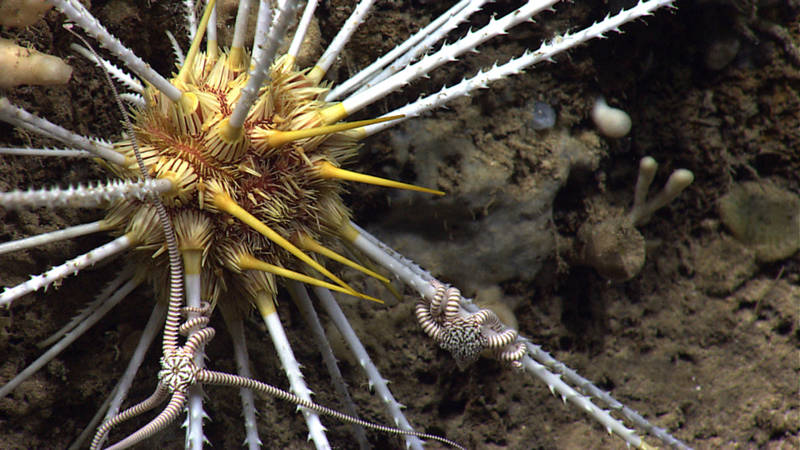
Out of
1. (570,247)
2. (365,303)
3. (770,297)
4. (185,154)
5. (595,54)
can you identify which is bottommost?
(770,297)

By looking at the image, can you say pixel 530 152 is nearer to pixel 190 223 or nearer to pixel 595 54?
pixel 595 54

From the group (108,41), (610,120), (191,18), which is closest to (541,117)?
(610,120)

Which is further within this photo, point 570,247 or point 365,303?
point 570,247

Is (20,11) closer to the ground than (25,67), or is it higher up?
higher up

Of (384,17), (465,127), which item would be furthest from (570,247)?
(384,17)

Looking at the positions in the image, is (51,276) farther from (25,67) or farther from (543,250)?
(543,250)

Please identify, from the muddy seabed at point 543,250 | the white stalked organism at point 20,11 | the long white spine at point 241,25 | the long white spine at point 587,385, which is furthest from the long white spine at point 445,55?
the white stalked organism at point 20,11

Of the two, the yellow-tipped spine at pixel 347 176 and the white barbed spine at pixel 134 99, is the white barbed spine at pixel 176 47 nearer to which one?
the white barbed spine at pixel 134 99
